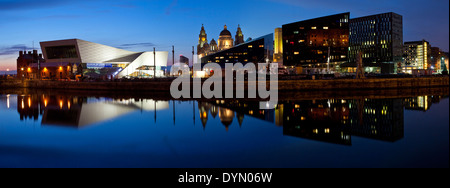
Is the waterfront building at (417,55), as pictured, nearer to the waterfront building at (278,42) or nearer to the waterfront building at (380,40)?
the waterfront building at (380,40)

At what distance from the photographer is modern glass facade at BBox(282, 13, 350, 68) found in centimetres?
6962

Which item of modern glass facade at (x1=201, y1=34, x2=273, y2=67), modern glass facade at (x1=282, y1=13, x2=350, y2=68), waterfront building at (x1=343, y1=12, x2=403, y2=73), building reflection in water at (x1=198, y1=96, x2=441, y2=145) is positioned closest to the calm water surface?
building reflection in water at (x1=198, y1=96, x2=441, y2=145)

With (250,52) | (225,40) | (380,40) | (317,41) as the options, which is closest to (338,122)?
(317,41)

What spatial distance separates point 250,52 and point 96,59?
132ft

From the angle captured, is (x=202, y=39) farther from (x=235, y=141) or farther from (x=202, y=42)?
(x=235, y=141)

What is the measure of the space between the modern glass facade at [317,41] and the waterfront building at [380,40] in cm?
1257

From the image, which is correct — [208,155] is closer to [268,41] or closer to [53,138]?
[53,138]

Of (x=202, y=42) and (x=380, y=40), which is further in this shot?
(x=202, y=42)

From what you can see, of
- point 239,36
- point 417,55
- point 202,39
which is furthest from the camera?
point 202,39

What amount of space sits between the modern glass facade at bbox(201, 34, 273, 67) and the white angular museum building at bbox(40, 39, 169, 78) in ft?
77.9

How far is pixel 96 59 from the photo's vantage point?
7481 centimetres

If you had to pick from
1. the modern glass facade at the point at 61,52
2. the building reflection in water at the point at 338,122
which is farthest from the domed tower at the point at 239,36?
the building reflection in water at the point at 338,122

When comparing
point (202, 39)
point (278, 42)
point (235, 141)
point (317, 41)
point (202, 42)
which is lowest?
point (235, 141)
